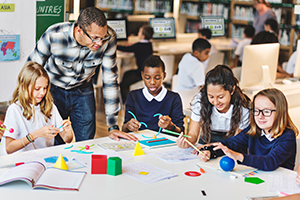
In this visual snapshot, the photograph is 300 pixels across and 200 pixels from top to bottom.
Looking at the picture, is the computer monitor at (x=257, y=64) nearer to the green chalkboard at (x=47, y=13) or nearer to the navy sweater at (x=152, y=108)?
the navy sweater at (x=152, y=108)

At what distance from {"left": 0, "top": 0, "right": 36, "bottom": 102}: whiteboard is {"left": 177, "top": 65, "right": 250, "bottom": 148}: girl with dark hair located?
1.59m

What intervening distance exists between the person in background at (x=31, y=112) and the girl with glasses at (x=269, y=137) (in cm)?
94

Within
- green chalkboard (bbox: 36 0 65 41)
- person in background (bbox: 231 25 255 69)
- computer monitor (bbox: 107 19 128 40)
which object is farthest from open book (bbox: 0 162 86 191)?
person in background (bbox: 231 25 255 69)

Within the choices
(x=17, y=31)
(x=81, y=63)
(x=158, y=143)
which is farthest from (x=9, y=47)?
(x=158, y=143)

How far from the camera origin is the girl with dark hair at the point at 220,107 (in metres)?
2.33

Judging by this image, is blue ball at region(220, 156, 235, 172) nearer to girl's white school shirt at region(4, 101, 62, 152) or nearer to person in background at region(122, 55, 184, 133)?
person in background at region(122, 55, 184, 133)

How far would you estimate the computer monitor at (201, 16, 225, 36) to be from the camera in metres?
6.86

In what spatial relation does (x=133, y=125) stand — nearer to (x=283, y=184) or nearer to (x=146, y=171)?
(x=146, y=171)

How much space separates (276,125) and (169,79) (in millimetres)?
3940

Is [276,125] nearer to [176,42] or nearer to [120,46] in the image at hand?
[120,46]

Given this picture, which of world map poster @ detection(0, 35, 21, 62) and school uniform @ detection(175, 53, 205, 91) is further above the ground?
world map poster @ detection(0, 35, 21, 62)

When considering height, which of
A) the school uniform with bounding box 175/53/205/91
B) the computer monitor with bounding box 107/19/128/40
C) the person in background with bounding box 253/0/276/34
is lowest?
the school uniform with bounding box 175/53/205/91

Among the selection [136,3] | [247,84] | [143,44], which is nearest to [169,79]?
[143,44]

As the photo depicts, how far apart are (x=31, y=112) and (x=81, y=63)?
0.50m
